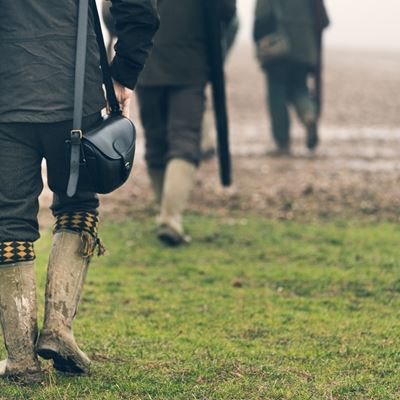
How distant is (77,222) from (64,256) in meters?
0.14

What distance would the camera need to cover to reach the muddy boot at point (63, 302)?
3.75 m

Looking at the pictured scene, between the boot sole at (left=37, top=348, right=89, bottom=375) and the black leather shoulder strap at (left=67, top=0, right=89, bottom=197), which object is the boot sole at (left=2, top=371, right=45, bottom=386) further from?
the black leather shoulder strap at (left=67, top=0, right=89, bottom=197)

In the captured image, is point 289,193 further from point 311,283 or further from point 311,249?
point 311,283

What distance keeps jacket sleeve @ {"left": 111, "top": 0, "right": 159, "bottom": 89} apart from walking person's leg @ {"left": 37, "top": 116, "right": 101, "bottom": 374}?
0.70 ft

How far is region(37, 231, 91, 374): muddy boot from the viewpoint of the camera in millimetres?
3752

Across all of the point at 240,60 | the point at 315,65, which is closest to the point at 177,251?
the point at 315,65

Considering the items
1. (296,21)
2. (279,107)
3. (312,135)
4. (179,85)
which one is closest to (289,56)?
(296,21)

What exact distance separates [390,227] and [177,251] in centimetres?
169

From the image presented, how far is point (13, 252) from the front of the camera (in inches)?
146

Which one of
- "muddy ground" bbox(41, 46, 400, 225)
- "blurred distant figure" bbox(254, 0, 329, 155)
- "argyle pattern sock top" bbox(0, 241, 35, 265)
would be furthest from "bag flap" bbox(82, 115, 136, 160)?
"blurred distant figure" bbox(254, 0, 329, 155)

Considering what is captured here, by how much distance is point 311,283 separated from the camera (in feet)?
18.6

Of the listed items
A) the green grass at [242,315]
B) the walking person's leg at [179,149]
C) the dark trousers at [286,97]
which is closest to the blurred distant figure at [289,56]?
the dark trousers at [286,97]

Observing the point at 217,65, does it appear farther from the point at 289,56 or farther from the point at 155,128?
the point at 289,56

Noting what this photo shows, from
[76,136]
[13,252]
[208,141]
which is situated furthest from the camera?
[208,141]
